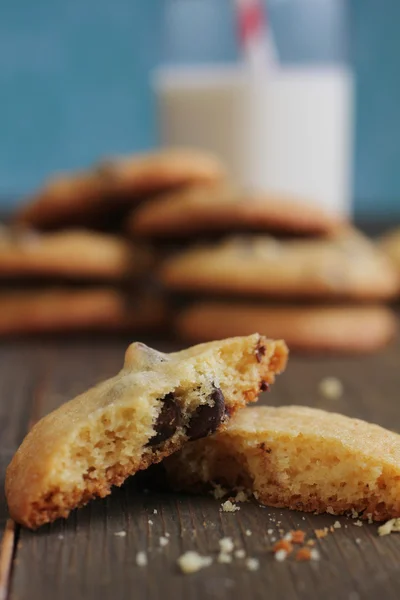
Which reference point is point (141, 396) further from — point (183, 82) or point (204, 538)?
point (183, 82)

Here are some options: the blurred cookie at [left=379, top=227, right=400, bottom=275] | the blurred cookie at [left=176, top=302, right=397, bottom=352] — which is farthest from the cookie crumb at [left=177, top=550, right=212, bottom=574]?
the blurred cookie at [left=379, top=227, right=400, bottom=275]

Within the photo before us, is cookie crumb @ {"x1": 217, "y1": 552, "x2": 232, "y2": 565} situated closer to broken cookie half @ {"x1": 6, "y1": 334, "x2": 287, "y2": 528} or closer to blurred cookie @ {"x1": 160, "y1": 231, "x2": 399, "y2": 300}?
broken cookie half @ {"x1": 6, "y1": 334, "x2": 287, "y2": 528}

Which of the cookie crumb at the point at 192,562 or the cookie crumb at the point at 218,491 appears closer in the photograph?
the cookie crumb at the point at 192,562

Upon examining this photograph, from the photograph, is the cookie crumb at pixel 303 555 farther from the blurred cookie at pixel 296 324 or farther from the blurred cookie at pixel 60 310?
the blurred cookie at pixel 60 310

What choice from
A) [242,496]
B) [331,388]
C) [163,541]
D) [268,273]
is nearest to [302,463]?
[242,496]

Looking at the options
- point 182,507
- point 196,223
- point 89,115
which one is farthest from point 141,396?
point 89,115

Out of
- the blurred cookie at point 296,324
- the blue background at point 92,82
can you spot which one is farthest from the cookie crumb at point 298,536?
the blue background at point 92,82
